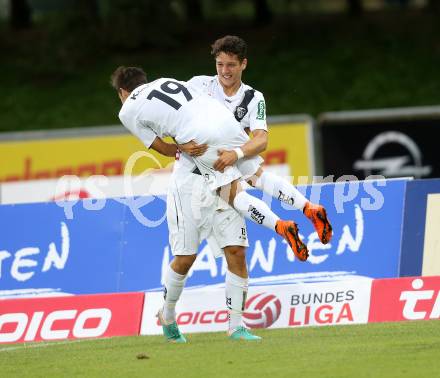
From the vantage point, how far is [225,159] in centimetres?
999

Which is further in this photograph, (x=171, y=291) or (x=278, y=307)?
(x=278, y=307)

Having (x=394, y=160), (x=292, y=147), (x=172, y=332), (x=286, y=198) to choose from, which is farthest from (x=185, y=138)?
(x=394, y=160)

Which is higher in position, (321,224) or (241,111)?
(241,111)

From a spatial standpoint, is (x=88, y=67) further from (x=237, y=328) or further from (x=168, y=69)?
(x=237, y=328)

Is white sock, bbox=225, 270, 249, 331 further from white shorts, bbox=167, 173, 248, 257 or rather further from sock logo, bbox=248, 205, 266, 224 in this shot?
sock logo, bbox=248, 205, 266, 224

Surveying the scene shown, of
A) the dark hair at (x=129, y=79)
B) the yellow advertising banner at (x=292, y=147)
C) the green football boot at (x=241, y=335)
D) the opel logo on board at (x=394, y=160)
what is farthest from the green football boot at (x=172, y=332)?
the opel logo on board at (x=394, y=160)

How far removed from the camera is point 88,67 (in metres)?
27.5

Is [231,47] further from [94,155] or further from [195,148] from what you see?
[94,155]

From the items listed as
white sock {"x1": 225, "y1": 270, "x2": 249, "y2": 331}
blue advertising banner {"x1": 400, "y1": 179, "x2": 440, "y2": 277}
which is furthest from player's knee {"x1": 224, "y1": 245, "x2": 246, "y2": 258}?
blue advertising banner {"x1": 400, "y1": 179, "x2": 440, "y2": 277}

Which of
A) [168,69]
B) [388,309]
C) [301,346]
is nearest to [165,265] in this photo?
[388,309]

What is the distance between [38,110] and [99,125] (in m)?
1.80

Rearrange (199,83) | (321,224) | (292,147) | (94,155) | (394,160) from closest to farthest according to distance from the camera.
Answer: (321,224) → (199,83) → (292,147) → (394,160) → (94,155)

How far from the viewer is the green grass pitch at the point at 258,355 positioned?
8.12 m

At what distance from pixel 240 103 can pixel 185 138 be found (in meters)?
0.65
